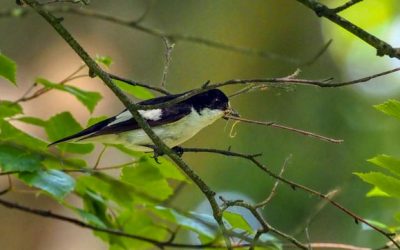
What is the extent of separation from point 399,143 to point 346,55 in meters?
1.21

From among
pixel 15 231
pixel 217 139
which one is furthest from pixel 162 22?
pixel 15 231

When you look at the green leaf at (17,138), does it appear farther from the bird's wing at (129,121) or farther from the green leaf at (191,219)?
the green leaf at (191,219)

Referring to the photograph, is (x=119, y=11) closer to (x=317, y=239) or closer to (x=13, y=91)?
(x=13, y=91)

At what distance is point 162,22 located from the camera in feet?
14.2

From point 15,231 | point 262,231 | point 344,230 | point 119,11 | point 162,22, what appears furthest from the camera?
point 344,230

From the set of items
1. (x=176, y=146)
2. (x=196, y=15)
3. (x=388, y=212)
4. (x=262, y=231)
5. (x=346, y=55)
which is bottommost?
(x=262, y=231)

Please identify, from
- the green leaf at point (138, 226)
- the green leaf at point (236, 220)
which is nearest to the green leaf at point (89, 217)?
the green leaf at point (138, 226)

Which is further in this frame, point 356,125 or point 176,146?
point 356,125

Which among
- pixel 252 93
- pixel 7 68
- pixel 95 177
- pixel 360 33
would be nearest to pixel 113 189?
pixel 95 177

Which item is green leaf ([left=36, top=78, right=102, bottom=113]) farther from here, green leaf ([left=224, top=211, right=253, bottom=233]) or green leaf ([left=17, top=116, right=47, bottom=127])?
green leaf ([left=224, top=211, right=253, bottom=233])

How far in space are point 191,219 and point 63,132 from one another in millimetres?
400

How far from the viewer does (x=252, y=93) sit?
5.48 meters

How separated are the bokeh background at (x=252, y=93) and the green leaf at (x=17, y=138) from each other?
0.64 m

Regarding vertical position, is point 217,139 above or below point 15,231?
above
